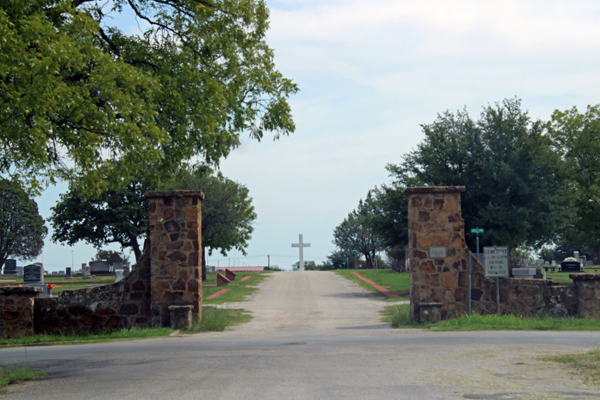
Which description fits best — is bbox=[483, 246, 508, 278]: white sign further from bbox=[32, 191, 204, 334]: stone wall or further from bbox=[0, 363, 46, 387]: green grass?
bbox=[0, 363, 46, 387]: green grass

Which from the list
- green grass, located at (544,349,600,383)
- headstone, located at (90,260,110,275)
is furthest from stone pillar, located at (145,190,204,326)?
headstone, located at (90,260,110,275)

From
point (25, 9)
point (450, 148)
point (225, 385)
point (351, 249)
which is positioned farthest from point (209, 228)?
point (351, 249)

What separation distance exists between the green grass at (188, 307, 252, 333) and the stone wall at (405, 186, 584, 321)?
504cm

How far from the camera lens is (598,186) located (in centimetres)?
4053

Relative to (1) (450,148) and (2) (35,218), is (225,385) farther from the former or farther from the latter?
(2) (35,218)

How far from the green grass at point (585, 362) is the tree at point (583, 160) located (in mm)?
31291

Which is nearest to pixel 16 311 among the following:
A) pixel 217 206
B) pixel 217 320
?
pixel 217 320

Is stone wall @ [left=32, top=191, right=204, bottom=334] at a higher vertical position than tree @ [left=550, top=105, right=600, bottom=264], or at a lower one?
lower

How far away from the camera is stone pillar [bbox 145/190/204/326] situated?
15.0 m

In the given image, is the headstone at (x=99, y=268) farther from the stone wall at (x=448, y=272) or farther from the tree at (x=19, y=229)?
the stone wall at (x=448, y=272)

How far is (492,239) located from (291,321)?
12.0 metres

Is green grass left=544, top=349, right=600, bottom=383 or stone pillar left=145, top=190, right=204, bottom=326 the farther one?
stone pillar left=145, top=190, right=204, bottom=326

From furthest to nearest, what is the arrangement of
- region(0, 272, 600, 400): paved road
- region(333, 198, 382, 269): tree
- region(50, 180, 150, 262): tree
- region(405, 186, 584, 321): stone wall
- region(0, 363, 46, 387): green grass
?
region(333, 198, 382, 269): tree < region(50, 180, 150, 262): tree < region(405, 186, 584, 321): stone wall < region(0, 363, 46, 387): green grass < region(0, 272, 600, 400): paved road

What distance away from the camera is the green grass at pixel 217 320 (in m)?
15.0
